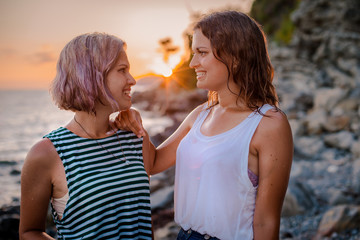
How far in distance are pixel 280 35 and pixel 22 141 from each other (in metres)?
22.0

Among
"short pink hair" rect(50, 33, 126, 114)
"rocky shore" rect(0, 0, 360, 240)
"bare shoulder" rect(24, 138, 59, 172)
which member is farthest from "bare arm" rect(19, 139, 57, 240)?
"rocky shore" rect(0, 0, 360, 240)

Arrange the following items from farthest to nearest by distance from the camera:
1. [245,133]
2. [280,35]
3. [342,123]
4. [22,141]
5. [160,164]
Answer: [280,35], [22,141], [342,123], [160,164], [245,133]

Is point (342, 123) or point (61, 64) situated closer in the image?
point (61, 64)

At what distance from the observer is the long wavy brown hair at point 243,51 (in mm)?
2174

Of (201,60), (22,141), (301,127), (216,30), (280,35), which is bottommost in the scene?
(22,141)

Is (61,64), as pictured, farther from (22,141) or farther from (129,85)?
(22,141)

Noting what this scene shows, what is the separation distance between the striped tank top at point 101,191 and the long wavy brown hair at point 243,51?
1073mm

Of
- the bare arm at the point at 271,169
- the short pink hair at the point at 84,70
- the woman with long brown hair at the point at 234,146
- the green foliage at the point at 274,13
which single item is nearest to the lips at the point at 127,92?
the short pink hair at the point at 84,70

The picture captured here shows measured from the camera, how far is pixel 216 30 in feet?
7.20

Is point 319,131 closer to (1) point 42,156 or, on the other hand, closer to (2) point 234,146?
(2) point 234,146

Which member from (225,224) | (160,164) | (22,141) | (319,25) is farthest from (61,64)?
(319,25)

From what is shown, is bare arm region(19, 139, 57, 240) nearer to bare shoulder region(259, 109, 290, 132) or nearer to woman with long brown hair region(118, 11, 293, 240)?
woman with long brown hair region(118, 11, 293, 240)

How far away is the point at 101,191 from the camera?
209 centimetres

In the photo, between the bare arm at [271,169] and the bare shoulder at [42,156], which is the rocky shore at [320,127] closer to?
the bare arm at [271,169]
